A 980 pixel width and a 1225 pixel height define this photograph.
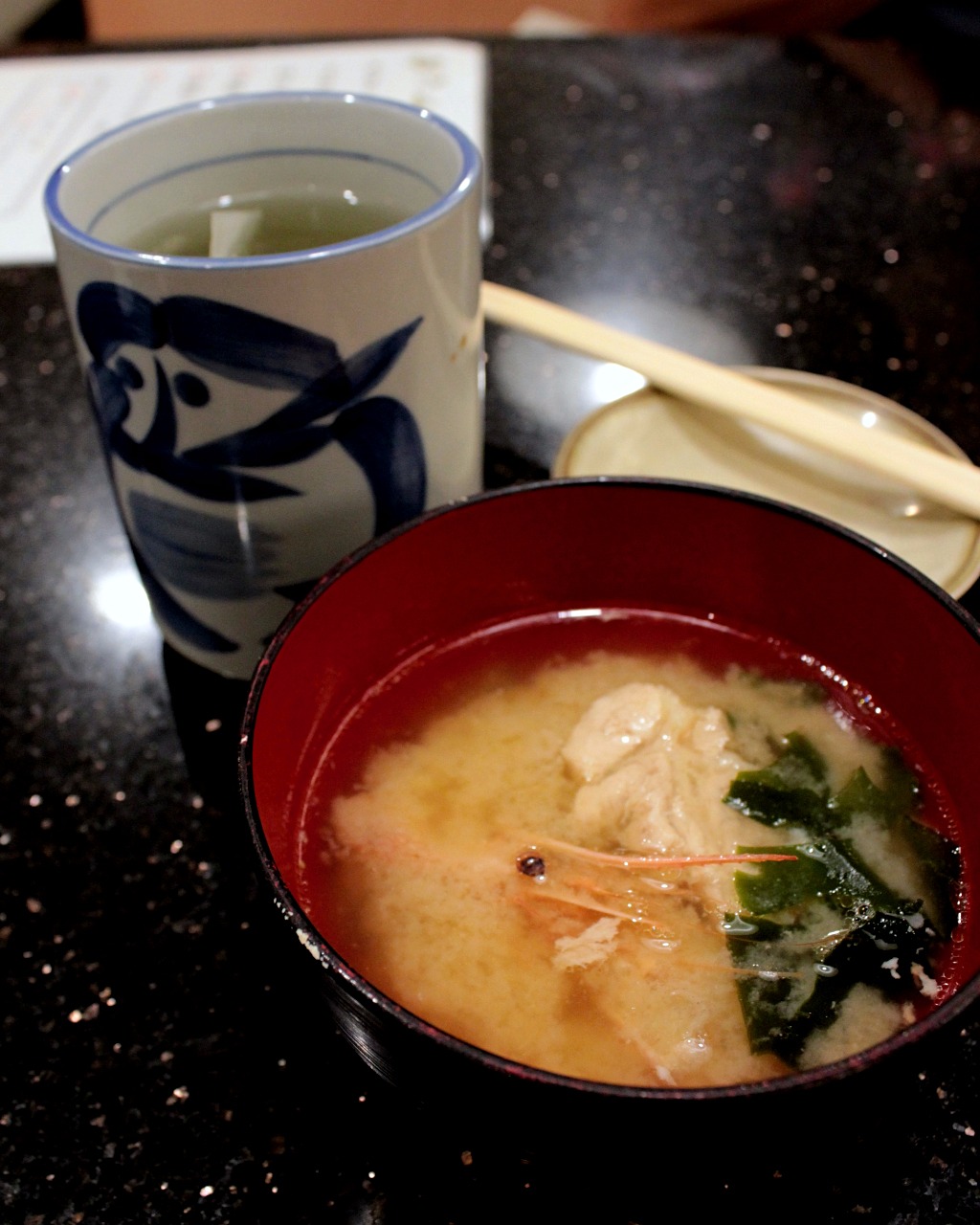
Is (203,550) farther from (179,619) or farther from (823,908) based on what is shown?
(823,908)

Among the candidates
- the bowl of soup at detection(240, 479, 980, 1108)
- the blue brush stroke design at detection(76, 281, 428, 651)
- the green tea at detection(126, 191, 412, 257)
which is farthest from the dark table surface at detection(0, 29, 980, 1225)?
the green tea at detection(126, 191, 412, 257)

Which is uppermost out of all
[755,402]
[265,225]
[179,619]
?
[265,225]

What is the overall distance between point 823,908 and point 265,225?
61 centimetres

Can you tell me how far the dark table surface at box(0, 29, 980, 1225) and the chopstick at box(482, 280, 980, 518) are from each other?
0.15 metres

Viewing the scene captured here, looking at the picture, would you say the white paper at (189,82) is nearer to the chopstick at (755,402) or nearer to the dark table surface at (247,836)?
the dark table surface at (247,836)

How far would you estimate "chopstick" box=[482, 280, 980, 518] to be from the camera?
875 millimetres

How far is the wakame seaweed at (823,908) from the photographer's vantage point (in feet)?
1.89

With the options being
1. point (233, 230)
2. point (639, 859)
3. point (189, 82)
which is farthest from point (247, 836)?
point (189, 82)

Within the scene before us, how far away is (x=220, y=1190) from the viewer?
0.60m

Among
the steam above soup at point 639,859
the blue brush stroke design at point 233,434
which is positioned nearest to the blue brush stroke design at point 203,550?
the blue brush stroke design at point 233,434

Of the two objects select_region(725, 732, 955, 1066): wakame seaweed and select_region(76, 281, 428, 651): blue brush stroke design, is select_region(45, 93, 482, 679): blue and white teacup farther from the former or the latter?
select_region(725, 732, 955, 1066): wakame seaweed

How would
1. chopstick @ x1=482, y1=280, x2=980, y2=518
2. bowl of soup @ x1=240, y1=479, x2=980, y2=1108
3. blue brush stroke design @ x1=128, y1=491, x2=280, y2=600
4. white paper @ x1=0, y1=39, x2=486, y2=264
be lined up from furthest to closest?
white paper @ x1=0, y1=39, x2=486, y2=264 → chopstick @ x1=482, y1=280, x2=980, y2=518 → blue brush stroke design @ x1=128, y1=491, x2=280, y2=600 → bowl of soup @ x1=240, y1=479, x2=980, y2=1108

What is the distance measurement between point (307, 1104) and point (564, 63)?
1767 millimetres

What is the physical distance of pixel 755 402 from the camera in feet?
3.10
